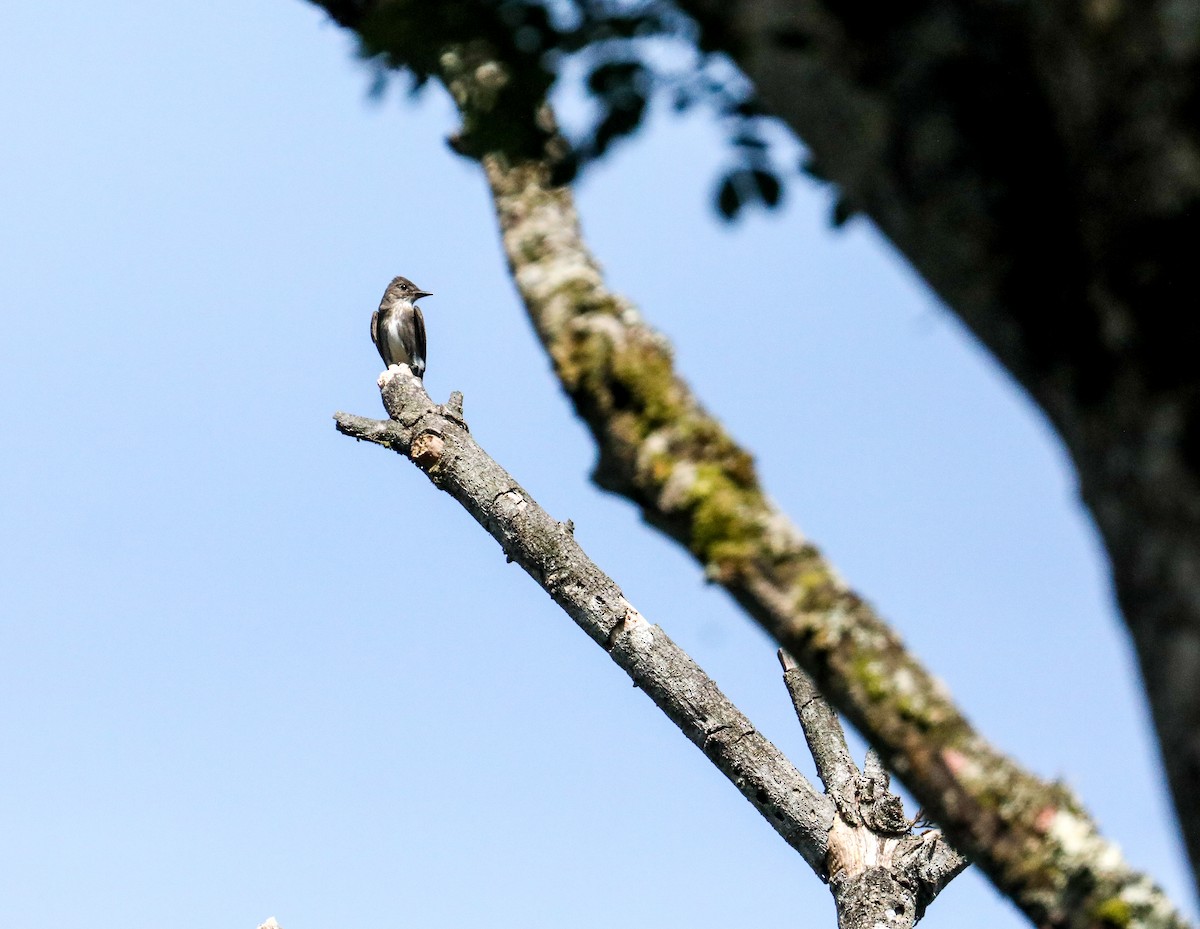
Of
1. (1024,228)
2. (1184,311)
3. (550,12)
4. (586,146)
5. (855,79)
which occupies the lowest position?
(1184,311)

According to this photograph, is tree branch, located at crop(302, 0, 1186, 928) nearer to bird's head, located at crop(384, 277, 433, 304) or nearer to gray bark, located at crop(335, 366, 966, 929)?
gray bark, located at crop(335, 366, 966, 929)

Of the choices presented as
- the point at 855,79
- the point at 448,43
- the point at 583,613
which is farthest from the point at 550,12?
the point at 583,613

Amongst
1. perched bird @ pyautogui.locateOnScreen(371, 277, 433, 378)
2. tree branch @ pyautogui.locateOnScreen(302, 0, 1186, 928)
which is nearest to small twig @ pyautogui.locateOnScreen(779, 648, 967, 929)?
tree branch @ pyautogui.locateOnScreen(302, 0, 1186, 928)

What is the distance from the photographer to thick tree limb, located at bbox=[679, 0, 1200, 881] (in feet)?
4.85

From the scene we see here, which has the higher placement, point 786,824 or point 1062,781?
point 786,824

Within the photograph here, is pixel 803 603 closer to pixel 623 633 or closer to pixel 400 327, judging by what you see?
pixel 623 633

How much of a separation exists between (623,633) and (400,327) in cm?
879

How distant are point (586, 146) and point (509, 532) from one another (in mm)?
3702

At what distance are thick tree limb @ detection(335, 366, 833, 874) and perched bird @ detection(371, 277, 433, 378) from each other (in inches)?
285

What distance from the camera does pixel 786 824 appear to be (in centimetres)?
562

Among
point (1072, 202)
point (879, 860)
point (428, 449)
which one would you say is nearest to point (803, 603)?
point (1072, 202)

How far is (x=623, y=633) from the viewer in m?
5.83

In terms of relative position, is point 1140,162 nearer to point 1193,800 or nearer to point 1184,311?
point 1184,311

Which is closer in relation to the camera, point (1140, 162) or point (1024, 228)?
point (1140, 162)
